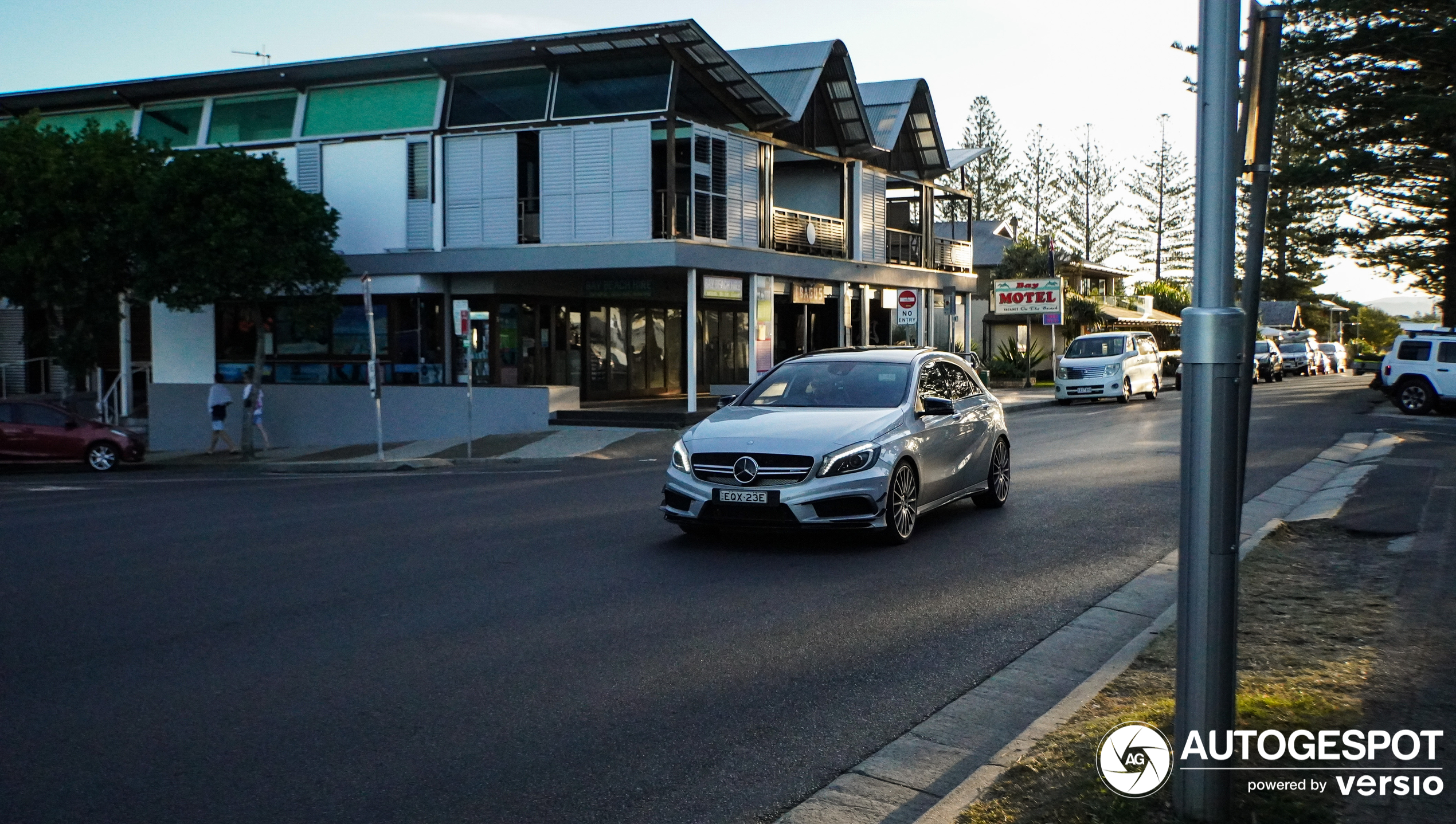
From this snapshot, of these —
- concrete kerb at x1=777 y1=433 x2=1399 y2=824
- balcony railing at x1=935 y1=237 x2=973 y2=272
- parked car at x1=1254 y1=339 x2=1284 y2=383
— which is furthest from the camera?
parked car at x1=1254 y1=339 x2=1284 y2=383

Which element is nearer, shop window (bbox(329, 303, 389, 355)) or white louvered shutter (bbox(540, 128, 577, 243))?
white louvered shutter (bbox(540, 128, 577, 243))

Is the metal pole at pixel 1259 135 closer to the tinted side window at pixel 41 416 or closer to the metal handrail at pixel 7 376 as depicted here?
the tinted side window at pixel 41 416

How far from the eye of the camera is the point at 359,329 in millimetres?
30406

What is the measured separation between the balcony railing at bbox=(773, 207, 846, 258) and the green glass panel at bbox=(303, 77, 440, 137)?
8.62 metres

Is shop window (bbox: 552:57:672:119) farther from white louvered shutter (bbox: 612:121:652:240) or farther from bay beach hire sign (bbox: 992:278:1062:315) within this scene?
bay beach hire sign (bbox: 992:278:1062:315)

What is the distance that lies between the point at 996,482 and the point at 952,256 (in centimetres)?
2957

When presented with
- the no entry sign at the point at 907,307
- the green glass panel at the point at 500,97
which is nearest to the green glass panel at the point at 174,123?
the green glass panel at the point at 500,97

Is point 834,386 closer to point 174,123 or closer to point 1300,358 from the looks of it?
point 174,123

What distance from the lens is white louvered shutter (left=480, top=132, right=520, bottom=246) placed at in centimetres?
2800

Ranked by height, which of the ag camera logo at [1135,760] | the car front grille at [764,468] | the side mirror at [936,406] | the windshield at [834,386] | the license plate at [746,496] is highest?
the windshield at [834,386]

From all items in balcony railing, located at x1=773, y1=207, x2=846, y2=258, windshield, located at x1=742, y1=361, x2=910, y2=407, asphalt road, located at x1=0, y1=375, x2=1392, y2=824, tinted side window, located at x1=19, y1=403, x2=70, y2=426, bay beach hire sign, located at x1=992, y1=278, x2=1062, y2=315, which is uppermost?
balcony railing, located at x1=773, y1=207, x2=846, y2=258

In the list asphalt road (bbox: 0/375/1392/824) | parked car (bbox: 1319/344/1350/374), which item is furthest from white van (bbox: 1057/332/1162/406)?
parked car (bbox: 1319/344/1350/374)

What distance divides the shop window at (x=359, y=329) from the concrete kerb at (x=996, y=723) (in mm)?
24037

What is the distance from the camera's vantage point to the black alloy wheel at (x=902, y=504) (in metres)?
10.3
